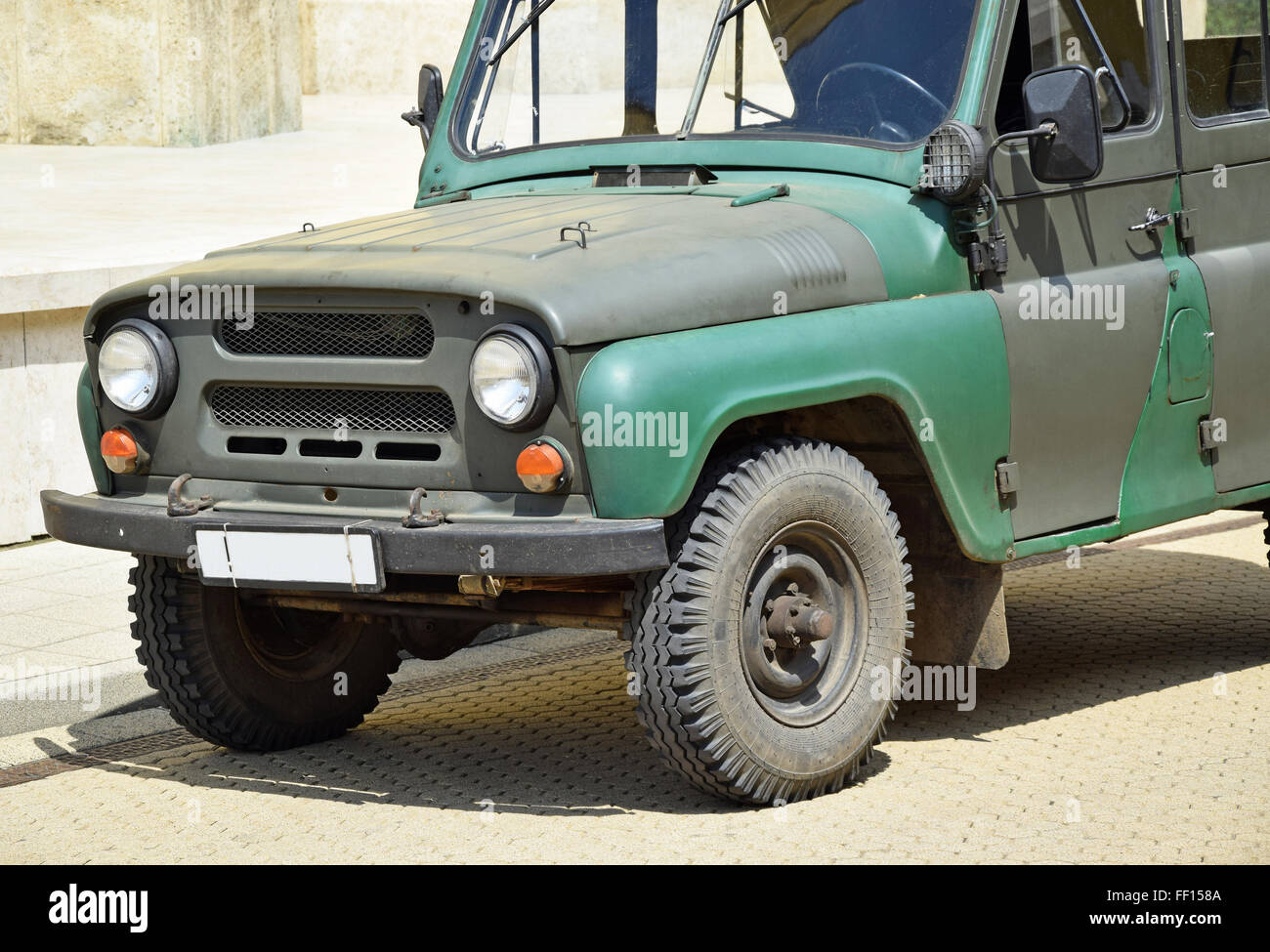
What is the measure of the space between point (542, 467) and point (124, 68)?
11.6m

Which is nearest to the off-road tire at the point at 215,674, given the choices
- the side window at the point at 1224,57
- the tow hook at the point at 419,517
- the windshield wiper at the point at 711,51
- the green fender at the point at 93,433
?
the green fender at the point at 93,433

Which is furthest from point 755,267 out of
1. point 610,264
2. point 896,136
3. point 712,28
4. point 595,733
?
point 595,733

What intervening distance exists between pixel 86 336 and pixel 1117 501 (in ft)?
10.1

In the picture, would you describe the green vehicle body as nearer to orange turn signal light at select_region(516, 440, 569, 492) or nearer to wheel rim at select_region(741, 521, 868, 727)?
orange turn signal light at select_region(516, 440, 569, 492)

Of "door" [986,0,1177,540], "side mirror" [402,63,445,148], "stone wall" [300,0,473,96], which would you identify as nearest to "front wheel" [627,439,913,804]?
"door" [986,0,1177,540]

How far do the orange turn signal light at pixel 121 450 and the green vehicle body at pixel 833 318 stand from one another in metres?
0.05

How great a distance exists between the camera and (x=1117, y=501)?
588 cm

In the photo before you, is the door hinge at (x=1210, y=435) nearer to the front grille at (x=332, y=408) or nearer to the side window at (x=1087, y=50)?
the side window at (x=1087, y=50)

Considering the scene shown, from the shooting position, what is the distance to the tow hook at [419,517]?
186 inches

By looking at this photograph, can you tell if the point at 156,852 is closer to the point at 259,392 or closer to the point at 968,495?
the point at 259,392

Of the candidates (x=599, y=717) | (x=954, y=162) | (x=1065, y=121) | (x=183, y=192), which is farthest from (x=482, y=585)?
(x=183, y=192)

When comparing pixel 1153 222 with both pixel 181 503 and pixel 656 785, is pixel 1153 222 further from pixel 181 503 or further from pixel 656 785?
pixel 181 503

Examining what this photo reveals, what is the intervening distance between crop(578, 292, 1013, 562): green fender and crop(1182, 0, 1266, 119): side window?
136 cm

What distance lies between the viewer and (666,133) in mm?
5992
